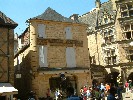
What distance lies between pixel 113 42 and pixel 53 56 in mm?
9257

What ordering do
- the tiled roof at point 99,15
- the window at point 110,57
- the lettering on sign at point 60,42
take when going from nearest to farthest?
the lettering on sign at point 60,42
the window at point 110,57
the tiled roof at point 99,15

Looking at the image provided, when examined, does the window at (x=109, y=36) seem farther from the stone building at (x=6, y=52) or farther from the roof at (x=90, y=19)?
the stone building at (x=6, y=52)

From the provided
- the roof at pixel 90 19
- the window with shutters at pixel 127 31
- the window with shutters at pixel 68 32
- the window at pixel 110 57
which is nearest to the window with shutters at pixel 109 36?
the window at pixel 110 57

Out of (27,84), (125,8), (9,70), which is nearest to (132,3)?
(125,8)

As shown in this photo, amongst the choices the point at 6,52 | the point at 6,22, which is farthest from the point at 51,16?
the point at 6,52

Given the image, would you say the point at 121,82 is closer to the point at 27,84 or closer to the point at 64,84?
the point at 64,84

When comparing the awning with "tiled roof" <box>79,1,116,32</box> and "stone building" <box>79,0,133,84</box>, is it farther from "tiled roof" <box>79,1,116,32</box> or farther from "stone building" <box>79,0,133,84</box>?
"tiled roof" <box>79,1,116,32</box>

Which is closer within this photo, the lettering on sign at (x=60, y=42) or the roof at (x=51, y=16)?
the lettering on sign at (x=60, y=42)

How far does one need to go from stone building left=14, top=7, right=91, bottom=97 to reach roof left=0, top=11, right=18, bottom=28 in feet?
10.9

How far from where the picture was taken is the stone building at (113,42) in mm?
29078

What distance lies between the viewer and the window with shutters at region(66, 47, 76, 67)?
25.0 meters

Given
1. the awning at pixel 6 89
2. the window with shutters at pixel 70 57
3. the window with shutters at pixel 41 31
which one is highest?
the window with shutters at pixel 41 31

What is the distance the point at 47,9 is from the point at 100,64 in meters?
10.1

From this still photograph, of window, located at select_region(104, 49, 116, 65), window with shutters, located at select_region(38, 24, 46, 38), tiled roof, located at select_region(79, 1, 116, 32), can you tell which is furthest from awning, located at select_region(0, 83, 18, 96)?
tiled roof, located at select_region(79, 1, 116, 32)
